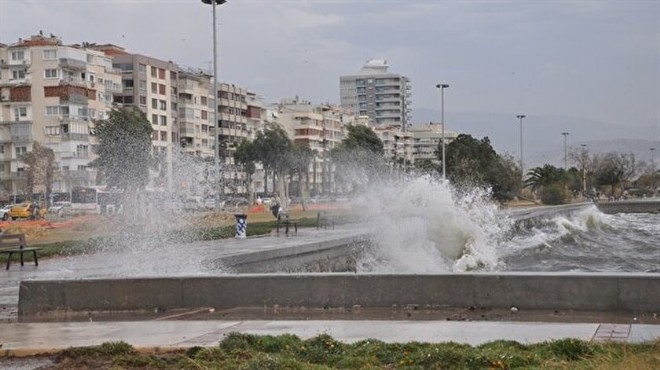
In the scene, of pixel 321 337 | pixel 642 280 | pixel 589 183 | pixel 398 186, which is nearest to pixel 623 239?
pixel 398 186

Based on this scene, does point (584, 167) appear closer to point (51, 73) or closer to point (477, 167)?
point (477, 167)

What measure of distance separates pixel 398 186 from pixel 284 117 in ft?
412

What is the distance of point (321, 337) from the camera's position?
901 cm

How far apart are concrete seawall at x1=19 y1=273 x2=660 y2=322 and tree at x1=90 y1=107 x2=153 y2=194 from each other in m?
62.3

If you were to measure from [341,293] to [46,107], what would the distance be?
89983 millimetres

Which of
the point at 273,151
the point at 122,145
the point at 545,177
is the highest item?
the point at 122,145

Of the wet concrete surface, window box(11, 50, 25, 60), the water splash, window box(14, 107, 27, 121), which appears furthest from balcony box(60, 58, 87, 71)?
the wet concrete surface

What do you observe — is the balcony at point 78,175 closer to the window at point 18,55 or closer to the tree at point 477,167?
the window at point 18,55

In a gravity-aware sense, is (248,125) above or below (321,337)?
above

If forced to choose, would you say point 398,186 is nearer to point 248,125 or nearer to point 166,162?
point 166,162

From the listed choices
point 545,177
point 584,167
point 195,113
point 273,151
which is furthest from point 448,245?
point 584,167

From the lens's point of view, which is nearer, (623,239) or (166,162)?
(623,239)

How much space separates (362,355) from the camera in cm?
832

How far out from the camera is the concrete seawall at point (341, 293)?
11531 mm
